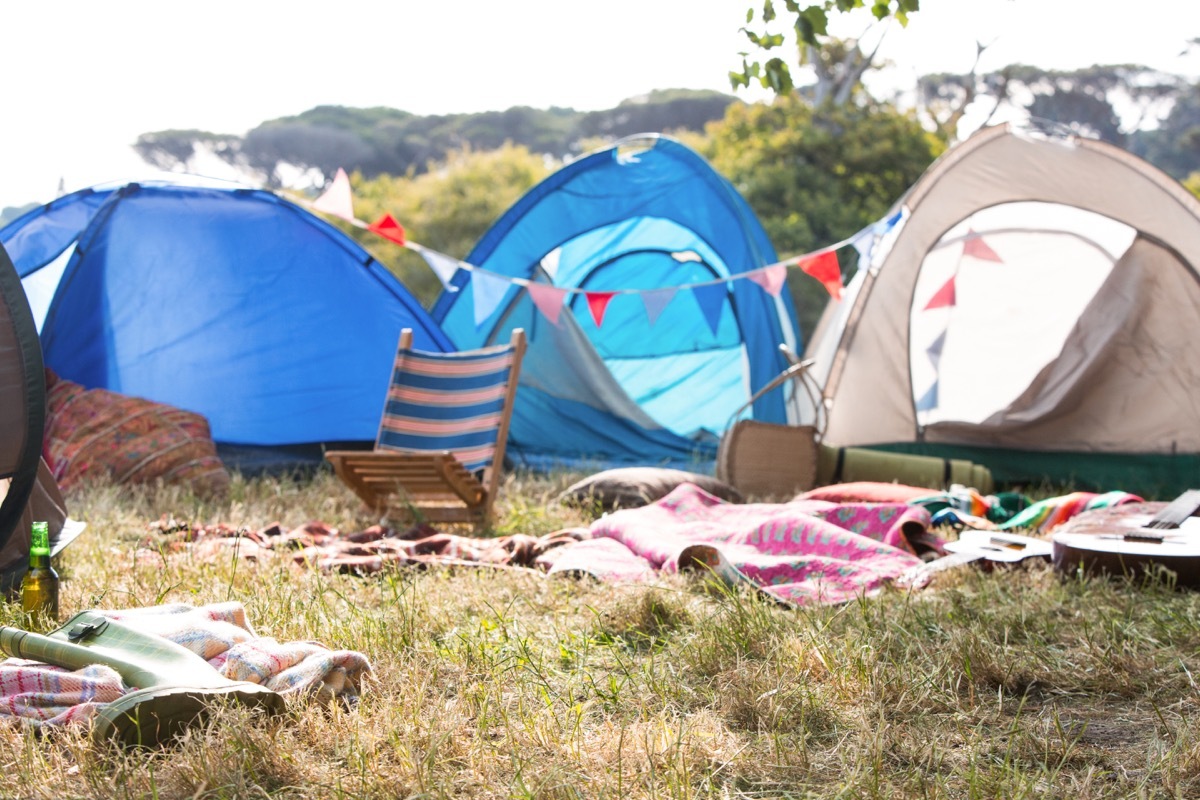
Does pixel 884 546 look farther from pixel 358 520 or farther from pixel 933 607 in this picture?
pixel 358 520

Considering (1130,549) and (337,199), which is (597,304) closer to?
(337,199)

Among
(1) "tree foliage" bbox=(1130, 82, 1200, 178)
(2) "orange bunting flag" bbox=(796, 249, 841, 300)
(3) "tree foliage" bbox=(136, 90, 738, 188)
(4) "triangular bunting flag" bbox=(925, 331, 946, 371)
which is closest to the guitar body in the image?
(4) "triangular bunting flag" bbox=(925, 331, 946, 371)

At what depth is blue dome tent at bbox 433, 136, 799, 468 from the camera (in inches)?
267

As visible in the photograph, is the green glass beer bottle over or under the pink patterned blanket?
over

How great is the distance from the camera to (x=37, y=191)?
7039 mm

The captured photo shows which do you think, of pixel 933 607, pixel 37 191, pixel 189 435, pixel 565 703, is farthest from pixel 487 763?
pixel 37 191

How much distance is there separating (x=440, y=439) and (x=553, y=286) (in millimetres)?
1460

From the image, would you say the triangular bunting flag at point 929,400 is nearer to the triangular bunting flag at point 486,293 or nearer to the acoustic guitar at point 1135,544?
the triangular bunting flag at point 486,293

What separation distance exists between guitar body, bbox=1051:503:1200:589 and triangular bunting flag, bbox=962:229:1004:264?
2867mm

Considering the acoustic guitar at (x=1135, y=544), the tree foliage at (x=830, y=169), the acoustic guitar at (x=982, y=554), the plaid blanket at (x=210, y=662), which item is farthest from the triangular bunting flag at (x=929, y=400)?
the tree foliage at (x=830, y=169)

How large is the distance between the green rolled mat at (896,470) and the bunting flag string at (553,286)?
1.09m

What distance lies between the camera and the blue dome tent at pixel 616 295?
22.2ft

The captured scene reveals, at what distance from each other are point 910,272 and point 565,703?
14.5 feet

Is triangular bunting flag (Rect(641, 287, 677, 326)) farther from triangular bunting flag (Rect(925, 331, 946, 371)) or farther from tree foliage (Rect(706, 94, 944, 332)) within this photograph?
tree foliage (Rect(706, 94, 944, 332))
